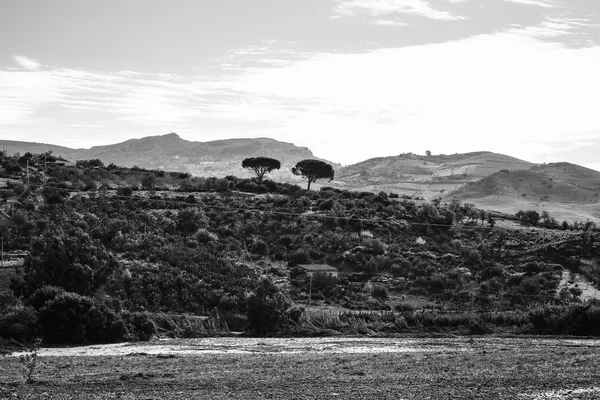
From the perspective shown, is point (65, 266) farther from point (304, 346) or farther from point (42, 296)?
point (304, 346)

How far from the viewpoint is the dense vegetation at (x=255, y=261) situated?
36.3 meters

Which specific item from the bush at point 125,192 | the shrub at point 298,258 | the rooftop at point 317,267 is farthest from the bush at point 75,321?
the bush at point 125,192

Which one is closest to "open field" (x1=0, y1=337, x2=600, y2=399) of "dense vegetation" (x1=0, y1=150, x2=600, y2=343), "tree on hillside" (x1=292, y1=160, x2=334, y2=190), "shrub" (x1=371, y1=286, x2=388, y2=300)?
"dense vegetation" (x1=0, y1=150, x2=600, y2=343)

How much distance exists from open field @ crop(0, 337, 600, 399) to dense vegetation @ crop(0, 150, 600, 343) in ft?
17.3

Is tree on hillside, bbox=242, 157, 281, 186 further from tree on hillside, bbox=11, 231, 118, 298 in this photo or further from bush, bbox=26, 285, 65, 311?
bush, bbox=26, 285, 65, 311

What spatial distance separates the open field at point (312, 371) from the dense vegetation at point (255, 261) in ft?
17.3

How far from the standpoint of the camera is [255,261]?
2299 inches

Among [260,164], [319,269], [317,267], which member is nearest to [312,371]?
[319,269]

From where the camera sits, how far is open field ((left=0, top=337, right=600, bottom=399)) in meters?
17.9

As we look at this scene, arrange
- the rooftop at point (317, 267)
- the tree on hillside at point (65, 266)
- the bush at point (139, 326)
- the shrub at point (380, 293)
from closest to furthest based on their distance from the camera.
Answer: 1. the bush at point (139, 326)
2. the tree on hillside at point (65, 266)
3. the shrub at point (380, 293)
4. the rooftop at point (317, 267)

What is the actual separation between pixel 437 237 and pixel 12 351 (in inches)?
2021

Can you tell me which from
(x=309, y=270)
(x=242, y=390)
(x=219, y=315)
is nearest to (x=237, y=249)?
(x=309, y=270)

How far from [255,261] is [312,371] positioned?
36887 mm

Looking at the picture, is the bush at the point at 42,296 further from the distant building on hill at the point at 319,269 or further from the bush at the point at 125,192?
the bush at the point at 125,192
